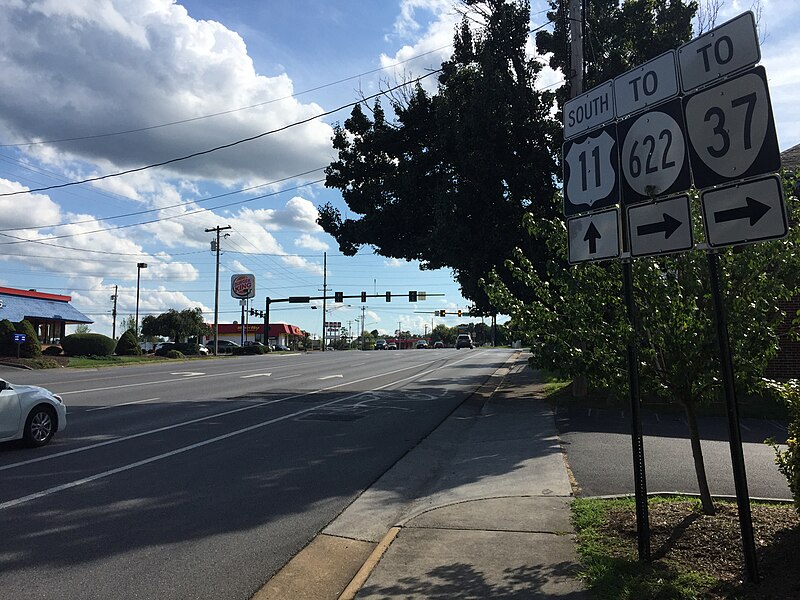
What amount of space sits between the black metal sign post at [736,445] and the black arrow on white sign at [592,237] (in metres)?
0.92

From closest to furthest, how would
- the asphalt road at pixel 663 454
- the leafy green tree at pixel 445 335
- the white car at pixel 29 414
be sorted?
the asphalt road at pixel 663 454 < the white car at pixel 29 414 < the leafy green tree at pixel 445 335

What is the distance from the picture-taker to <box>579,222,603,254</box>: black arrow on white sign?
4758 millimetres

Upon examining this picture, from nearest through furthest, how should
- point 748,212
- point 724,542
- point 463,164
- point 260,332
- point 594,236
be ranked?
point 748,212 → point 724,542 → point 594,236 → point 463,164 → point 260,332

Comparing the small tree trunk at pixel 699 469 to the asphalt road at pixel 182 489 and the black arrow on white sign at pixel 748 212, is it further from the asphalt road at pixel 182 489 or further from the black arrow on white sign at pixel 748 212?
the asphalt road at pixel 182 489

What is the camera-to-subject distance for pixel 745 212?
3756 mm

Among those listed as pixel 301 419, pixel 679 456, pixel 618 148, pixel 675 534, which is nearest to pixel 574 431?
pixel 679 456

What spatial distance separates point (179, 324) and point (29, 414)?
73936 millimetres

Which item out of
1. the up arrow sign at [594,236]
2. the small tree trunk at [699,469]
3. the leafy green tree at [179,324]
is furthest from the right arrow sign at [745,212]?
A: the leafy green tree at [179,324]

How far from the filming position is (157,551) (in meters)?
5.19

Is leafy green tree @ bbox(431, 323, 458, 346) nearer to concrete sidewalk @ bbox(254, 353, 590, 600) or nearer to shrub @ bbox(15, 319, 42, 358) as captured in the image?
shrub @ bbox(15, 319, 42, 358)

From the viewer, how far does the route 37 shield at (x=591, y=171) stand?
15.7 ft

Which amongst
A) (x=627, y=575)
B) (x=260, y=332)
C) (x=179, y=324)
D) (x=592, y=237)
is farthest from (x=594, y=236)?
(x=260, y=332)

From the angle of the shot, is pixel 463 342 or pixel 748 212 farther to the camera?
pixel 463 342

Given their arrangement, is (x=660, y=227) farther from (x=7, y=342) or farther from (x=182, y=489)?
(x=7, y=342)
